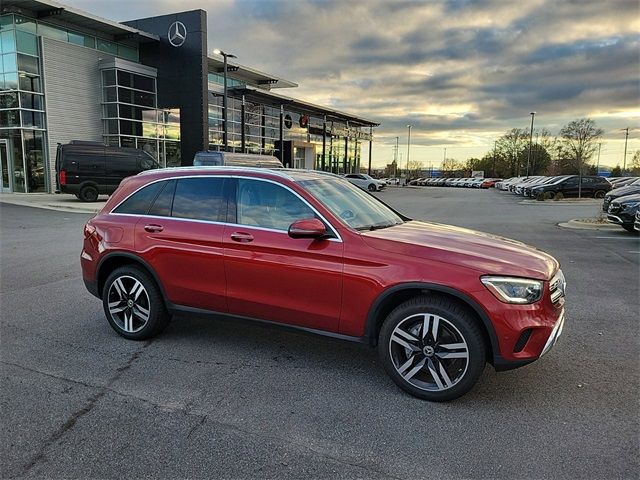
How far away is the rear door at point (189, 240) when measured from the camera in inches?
170

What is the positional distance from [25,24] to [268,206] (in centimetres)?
2779

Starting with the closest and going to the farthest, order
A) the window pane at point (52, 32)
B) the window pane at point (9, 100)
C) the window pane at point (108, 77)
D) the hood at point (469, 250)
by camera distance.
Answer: the hood at point (469, 250)
the window pane at point (9, 100)
the window pane at point (52, 32)
the window pane at point (108, 77)

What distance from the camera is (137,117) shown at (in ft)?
101

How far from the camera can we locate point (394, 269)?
3.59 metres

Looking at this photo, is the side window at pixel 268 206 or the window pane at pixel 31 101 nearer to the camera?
the side window at pixel 268 206

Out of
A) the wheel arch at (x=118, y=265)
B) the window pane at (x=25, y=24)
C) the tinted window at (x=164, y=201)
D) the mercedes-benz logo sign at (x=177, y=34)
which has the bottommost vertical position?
the wheel arch at (x=118, y=265)

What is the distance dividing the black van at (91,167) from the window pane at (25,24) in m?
8.76

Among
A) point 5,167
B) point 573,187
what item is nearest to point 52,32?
point 5,167

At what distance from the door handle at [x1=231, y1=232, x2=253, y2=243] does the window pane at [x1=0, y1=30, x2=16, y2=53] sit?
2685cm

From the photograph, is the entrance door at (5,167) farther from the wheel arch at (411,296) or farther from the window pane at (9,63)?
the wheel arch at (411,296)

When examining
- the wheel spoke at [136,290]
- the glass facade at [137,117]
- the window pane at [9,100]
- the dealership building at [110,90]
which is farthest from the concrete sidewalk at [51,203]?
the wheel spoke at [136,290]

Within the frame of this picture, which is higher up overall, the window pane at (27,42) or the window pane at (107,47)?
the window pane at (107,47)

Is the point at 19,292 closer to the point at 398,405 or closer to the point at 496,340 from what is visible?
the point at 398,405

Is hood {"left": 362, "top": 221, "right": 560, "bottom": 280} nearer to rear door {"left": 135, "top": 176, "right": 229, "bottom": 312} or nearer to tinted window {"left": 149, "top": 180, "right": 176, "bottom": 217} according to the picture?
rear door {"left": 135, "top": 176, "right": 229, "bottom": 312}
